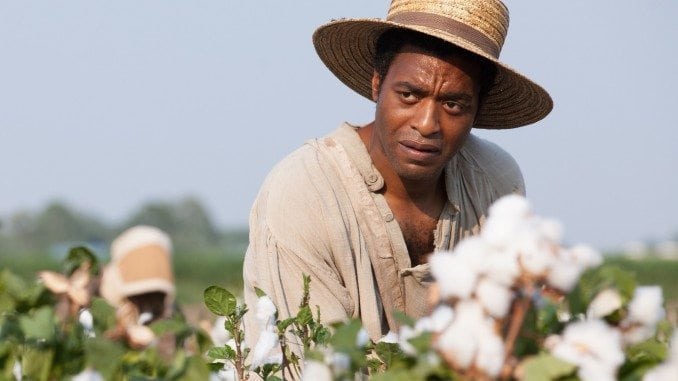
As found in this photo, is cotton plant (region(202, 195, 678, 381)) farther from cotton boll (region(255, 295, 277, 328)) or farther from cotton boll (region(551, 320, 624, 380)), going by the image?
cotton boll (region(255, 295, 277, 328))

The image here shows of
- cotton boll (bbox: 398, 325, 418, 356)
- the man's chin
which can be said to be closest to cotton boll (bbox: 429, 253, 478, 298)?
cotton boll (bbox: 398, 325, 418, 356)

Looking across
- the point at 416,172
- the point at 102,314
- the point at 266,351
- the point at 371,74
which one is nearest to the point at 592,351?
the point at 102,314

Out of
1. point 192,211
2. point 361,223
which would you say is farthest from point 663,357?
point 192,211

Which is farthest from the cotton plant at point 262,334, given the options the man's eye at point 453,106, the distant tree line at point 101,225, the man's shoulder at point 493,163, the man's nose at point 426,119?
the distant tree line at point 101,225

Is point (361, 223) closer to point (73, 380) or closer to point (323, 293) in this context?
point (323, 293)

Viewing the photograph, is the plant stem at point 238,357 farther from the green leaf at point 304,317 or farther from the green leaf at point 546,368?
the green leaf at point 546,368

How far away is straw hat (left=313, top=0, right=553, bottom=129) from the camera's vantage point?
11.9 ft

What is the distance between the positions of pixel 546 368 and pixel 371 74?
282 centimetres

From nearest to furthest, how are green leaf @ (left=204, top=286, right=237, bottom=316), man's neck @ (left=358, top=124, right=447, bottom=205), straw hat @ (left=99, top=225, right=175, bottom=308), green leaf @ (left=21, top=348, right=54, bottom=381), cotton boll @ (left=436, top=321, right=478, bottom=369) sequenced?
cotton boll @ (left=436, top=321, right=478, bottom=369), green leaf @ (left=21, top=348, right=54, bottom=381), green leaf @ (left=204, top=286, right=237, bottom=316), man's neck @ (left=358, top=124, right=447, bottom=205), straw hat @ (left=99, top=225, right=175, bottom=308)

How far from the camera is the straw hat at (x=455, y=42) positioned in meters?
3.63

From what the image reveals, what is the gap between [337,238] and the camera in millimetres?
3512

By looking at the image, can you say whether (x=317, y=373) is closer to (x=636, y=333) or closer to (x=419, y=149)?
(x=636, y=333)

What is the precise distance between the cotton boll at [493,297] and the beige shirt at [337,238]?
1.90 m

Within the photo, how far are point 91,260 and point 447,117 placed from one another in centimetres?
189
